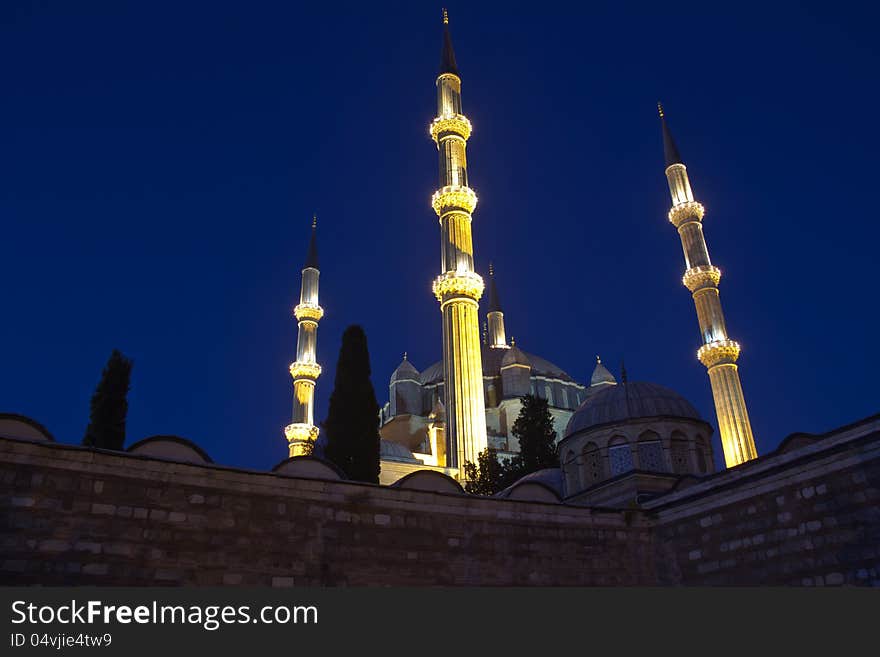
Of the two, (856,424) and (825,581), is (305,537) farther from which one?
(856,424)

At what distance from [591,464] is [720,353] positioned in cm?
1154

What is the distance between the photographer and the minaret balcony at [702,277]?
86.0ft

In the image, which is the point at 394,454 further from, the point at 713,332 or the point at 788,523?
the point at 788,523

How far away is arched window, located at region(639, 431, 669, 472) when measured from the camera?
1478 cm

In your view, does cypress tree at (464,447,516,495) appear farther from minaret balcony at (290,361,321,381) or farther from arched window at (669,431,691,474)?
minaret balcony at (290,361,321,381)

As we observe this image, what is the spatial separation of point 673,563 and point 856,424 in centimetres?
312

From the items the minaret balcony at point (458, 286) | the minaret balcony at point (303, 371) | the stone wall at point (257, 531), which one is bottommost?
the stone wall at point (257, 531)

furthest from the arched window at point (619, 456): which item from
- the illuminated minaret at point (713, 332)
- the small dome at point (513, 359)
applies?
the small dome at point (513, 359)

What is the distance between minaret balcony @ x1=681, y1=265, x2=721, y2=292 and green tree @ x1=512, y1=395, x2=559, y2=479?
7.45 metres

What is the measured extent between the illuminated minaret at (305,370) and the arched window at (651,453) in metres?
18.7

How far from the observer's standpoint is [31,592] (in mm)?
Answer: 5133

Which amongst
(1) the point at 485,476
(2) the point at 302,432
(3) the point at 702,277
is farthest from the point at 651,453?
(2) the point at 302,432

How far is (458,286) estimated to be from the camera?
25.8 meters

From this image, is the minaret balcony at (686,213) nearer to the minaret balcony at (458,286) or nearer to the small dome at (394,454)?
the minaret balcony at (458,286)
